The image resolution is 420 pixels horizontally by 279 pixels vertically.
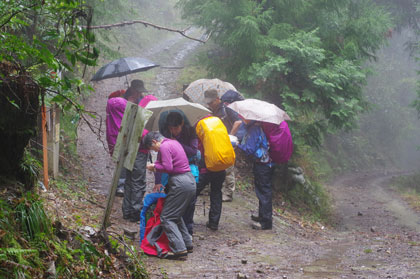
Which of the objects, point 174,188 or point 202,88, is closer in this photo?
point 174,188

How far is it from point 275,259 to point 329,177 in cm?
1724

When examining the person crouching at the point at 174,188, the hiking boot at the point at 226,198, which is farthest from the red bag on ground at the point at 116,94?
the hiking boot at the point at 226,198

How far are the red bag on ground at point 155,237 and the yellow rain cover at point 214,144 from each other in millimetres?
1122

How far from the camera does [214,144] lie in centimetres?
665

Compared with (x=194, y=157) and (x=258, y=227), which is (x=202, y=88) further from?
(x=194, y=157)

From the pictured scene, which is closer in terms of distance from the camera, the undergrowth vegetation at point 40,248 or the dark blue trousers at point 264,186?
the undergrowth vegetation at point 40,248

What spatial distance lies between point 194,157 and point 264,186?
2.26 metres

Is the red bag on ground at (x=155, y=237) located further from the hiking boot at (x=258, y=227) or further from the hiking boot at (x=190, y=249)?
the hiking boot at (x=258, y=227)

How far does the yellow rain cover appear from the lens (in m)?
6.66

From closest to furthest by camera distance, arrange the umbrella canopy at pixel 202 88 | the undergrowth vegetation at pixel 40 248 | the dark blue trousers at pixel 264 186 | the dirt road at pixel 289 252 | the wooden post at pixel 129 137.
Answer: the undergrowth vegetation at pixel 40 248 → the wooden post at pixel 129 137 → the dirt road at pixel 289 252 → the dark blue trousers at pixel 264 186 → the umbrella canopy at pixel 202 88

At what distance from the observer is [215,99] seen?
332 inches

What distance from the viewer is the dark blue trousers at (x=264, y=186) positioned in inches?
320

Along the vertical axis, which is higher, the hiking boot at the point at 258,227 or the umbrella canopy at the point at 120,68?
the umbrella canopy at the point at 120,68

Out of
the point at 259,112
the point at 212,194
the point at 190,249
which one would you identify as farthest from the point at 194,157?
the point at 259,112
